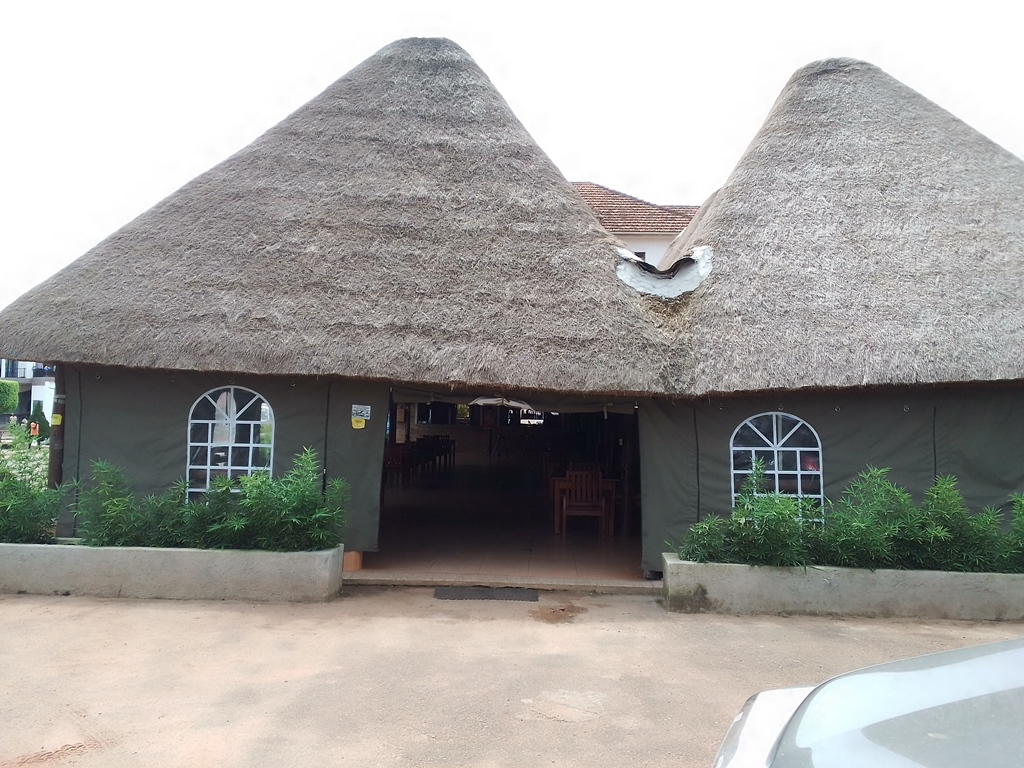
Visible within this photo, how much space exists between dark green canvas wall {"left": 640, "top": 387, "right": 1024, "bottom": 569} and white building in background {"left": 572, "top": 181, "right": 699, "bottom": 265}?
14.4 meters

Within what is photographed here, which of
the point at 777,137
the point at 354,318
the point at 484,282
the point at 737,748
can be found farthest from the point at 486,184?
the point at 737,748

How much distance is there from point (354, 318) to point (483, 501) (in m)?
6.34

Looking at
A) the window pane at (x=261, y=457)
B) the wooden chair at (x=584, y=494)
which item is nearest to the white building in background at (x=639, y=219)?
the wooden chair at (x=584, y=494)

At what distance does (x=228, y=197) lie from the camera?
8.62m

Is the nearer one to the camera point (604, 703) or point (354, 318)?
point (604, 703)

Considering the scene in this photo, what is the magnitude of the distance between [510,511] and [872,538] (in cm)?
655

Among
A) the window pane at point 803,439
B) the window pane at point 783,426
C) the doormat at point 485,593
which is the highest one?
the window pane at point 783,426

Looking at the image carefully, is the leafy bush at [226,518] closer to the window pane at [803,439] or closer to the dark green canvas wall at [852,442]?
the dark green canvas wall at [852,442]

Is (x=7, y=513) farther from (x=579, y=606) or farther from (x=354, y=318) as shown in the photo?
(x=579, y=606)

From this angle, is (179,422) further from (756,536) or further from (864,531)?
(864,531)

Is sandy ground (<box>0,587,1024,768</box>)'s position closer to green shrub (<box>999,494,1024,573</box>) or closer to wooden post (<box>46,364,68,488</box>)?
green shrub (<box>999,494,1024,573</box>)

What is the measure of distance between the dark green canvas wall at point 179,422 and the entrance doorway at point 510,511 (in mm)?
1388

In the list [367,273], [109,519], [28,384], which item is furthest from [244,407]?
[28,384]

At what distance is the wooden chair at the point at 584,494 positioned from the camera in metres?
9.80
